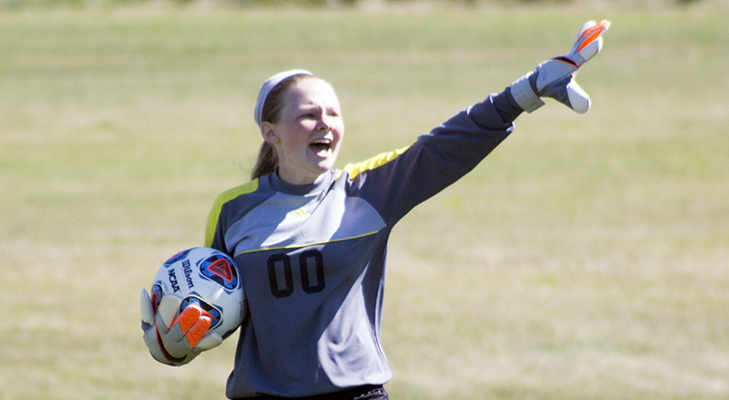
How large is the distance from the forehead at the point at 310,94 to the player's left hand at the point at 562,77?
621 mm

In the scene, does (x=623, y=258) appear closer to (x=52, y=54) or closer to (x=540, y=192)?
(x=540, y=192)

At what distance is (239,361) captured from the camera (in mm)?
3248

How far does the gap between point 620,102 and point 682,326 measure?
1414 centimetres

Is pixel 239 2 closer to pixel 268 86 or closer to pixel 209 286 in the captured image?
pixel 268 86

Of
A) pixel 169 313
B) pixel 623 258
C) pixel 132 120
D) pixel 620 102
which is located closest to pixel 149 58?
pixel 132 120

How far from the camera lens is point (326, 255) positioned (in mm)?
3170

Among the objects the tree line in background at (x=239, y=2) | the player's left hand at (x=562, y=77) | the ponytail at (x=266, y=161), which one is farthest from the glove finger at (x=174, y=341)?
the tree line in background at (x=239, y=2)

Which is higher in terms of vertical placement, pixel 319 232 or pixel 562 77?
pixel 562 77

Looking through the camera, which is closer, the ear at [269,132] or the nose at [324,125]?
the nose at [324,125]

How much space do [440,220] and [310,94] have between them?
8.05m

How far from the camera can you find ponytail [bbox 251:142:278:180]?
352 centimetres

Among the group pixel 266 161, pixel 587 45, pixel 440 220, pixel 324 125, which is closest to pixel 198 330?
pixel 266 161

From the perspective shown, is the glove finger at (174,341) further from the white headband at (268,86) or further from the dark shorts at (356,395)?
the white headband at (268,86)

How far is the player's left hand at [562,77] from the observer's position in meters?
2.96
